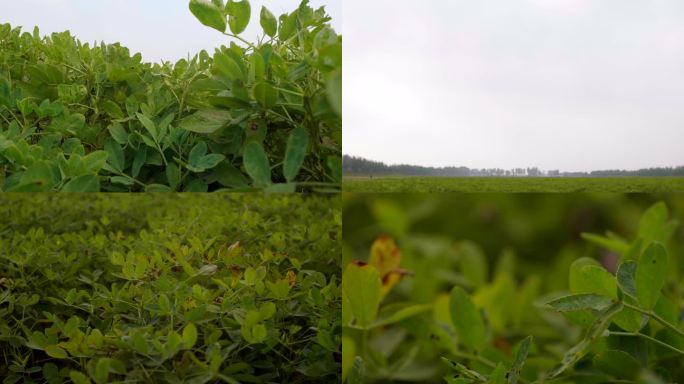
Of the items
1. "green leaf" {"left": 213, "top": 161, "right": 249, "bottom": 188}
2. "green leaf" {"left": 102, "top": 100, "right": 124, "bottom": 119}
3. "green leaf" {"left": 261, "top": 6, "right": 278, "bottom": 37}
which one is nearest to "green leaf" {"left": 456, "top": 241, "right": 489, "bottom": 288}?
"green leaf" {"left": 213, "top": 161, "right": 249, "bottom": 188}

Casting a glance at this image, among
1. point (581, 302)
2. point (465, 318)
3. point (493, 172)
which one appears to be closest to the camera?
point (581, 302)

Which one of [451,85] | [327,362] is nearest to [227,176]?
[327,362]

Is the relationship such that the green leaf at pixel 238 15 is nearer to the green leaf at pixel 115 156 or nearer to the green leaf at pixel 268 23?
the green leaf at pixel 268 23

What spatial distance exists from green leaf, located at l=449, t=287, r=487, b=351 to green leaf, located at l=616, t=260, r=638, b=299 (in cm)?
17

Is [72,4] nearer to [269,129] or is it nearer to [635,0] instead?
[269,129]

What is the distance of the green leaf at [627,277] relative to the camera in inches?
26.3

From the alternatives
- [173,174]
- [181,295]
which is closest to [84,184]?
[173,174]

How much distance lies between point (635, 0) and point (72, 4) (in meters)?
1.18

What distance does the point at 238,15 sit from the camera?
3.19 feet

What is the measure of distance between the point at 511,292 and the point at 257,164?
406mm

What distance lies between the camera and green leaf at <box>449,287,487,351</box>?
0.75 m

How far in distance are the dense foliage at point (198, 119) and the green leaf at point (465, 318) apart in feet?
0.82

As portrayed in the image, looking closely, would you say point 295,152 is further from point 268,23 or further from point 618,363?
point 618,363

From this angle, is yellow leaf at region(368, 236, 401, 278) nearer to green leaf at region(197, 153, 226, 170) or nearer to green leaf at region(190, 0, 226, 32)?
green leaf at region(197, 153, 226, 170)
